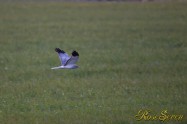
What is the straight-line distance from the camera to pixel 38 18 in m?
30.5

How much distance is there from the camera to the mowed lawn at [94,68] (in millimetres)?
10133

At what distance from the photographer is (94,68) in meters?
14.9

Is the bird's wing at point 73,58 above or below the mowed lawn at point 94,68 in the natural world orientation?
above

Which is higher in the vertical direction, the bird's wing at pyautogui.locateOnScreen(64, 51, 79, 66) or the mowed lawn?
the bird's wing at pyautogui.locateOnScreen(64, 51, 79, 66)

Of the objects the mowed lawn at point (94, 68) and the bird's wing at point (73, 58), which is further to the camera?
the mowed lawn at point (94, 68)

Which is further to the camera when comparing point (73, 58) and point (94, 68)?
point (94, 68)

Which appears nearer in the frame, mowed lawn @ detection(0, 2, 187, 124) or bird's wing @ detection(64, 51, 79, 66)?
bird's wing @ detection(64, 51, 79, 66)

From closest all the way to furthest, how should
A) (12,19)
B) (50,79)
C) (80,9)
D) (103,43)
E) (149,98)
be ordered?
(149,98)
(50,79)
(103,43)
(12,19)
(80,9)

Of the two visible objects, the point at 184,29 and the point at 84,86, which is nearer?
the point at 84,86

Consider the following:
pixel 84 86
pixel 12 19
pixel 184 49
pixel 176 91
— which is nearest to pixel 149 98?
pixel 176 91

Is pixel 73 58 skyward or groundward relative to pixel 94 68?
skyward

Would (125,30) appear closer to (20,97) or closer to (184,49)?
(184,49)

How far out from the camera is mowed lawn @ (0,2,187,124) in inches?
399

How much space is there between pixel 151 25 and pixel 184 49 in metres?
8.16
